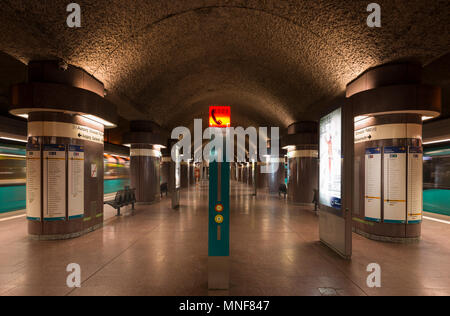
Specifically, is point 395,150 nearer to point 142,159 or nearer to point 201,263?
point 201,263

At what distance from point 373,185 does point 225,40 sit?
6.58 m

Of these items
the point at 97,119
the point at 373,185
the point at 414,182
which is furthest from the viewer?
the point at 97,119

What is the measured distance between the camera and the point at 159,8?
5855 mm

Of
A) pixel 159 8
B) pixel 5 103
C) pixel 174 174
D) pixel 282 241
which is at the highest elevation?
pixel 159 8

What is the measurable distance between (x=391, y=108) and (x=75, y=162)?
27.8ft

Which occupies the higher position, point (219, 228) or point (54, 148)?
point (54, 148)

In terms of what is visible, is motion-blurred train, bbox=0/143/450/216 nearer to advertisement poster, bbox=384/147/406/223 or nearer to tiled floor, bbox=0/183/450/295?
tiled floor, bbox=0/183/450/295

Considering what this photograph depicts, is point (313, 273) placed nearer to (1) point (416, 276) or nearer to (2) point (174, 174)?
(1) point (416, 276)

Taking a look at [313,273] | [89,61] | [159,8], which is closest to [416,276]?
[313,273]

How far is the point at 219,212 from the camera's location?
11.6ft

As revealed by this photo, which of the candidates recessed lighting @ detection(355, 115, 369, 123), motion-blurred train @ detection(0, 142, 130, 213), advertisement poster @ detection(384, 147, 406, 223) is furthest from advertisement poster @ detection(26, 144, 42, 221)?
advertisement poster @ detection(384, 147, 406, 223)

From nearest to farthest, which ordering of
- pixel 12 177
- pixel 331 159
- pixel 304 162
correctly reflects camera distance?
pixel 331 159, pixel 12 177, pixel 304 162

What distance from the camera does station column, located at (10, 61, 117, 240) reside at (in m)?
5.88

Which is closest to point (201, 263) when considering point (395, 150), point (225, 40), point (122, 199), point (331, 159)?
point (331, 159)
